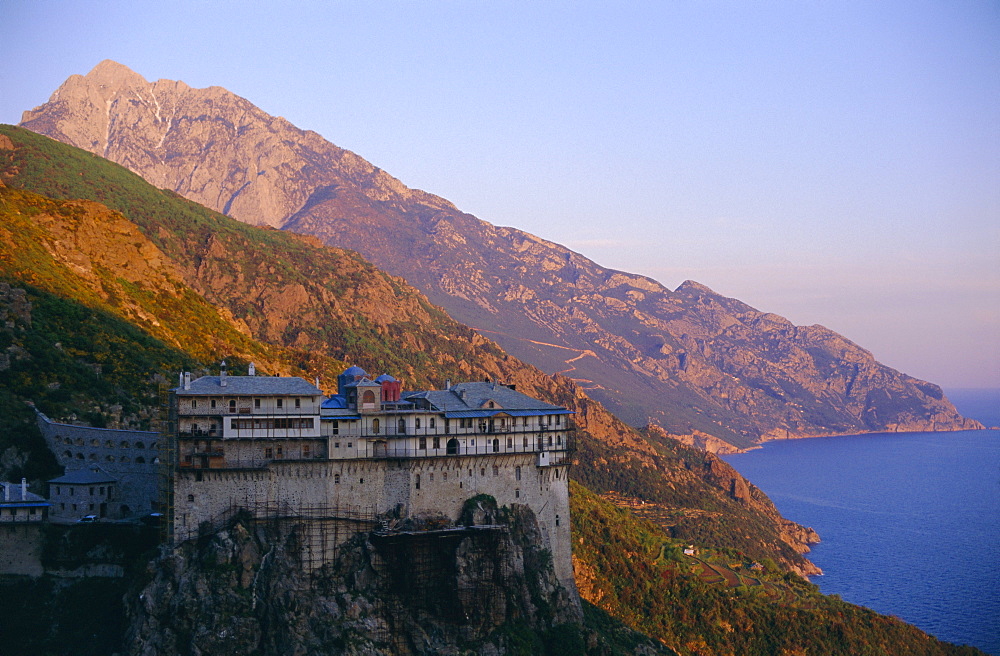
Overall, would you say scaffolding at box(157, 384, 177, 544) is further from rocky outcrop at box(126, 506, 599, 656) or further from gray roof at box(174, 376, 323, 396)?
rocky outcrop at box(126, 506, 599, 656)

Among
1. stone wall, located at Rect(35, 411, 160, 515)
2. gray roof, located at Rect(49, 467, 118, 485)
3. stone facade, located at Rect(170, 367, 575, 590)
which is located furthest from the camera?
stone wall, located at Rect(35, 411, 160, 515)

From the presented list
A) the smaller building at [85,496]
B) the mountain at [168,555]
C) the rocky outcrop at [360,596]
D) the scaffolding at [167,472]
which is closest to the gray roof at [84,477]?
the smaller building at [85,496]

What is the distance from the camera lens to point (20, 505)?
74000 mm

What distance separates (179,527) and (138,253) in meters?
81.7

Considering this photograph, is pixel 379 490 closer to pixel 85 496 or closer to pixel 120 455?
pixel 120 455

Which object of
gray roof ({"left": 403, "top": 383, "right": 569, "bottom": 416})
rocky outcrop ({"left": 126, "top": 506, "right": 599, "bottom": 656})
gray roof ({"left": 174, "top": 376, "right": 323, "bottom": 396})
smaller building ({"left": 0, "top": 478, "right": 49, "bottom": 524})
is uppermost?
gray roof ({"left": 174, "top": 376, "right": 323, "bottom": 396})

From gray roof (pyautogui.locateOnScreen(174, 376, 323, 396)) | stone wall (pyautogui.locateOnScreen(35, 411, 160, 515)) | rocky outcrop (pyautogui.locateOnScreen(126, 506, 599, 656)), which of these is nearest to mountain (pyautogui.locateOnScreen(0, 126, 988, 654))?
rocky outcrop (pyautogui.locateOnScreen(126, 506, 599, 656))

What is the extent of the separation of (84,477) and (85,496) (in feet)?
4.92

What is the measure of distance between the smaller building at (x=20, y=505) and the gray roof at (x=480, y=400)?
27314 mm

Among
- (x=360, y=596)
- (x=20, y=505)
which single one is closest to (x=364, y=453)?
(x=360, y=596)

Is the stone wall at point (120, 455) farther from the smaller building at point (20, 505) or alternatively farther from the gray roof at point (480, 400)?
the gray roof at point (480, 400)

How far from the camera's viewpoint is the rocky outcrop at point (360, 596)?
69375 mm

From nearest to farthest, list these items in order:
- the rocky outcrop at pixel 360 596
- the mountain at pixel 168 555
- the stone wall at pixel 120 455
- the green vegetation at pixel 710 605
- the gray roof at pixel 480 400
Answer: the rocky outcrop at pixel 360 596 < the mountain at pixel 168 555 < the stone wall at pixel 120 455 < the gray roof at pixel 480 400 < the green vegetation at pixel 710 605

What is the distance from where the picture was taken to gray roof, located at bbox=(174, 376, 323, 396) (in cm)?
7281
